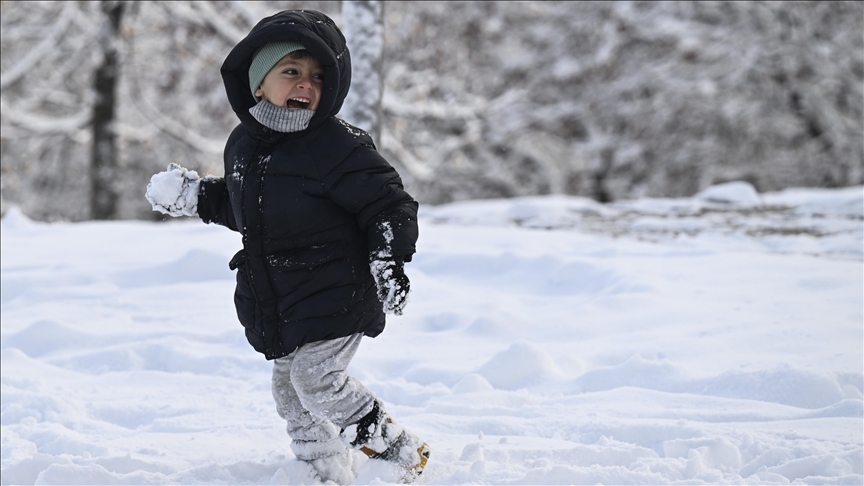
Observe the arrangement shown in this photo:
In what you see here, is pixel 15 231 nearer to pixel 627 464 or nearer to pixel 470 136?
pixel 627 464

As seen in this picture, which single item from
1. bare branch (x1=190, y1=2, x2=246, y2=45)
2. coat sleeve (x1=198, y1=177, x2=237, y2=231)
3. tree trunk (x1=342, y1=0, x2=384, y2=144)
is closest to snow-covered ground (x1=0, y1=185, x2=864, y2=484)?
coat sleeve (x1=198, y1=177, x2=237, y2=231)

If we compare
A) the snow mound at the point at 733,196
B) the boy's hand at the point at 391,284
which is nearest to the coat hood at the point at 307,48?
the boy's hand at the point at 391,284

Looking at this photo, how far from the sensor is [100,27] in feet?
34.9

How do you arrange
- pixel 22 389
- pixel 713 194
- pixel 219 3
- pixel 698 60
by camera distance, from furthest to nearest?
pixel 698 60 → pixel 219 3 → pixel 713 194 → pixel 22 389

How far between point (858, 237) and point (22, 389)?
17.3ft

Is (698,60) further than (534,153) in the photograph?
No

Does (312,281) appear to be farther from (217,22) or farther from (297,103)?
(217,22)

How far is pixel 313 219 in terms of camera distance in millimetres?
2494

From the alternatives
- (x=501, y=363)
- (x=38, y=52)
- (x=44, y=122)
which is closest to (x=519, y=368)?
(x=501, y=363)

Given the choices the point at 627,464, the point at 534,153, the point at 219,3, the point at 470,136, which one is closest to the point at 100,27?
the point at 219,3

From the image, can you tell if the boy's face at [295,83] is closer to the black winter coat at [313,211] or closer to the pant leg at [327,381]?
the black winter coat at [313,211]

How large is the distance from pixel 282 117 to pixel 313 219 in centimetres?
31

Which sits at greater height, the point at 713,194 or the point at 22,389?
the point at 713,194

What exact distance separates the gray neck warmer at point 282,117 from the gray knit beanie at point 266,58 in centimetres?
7
